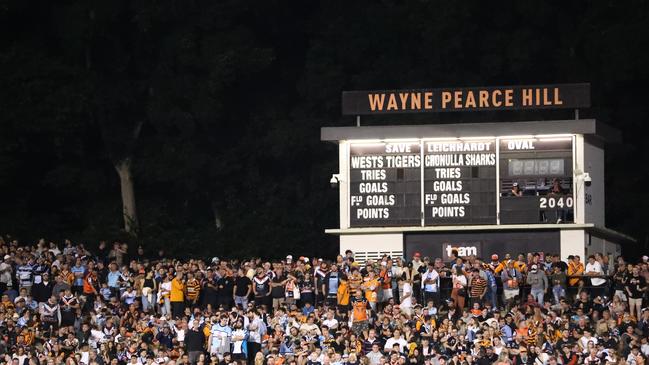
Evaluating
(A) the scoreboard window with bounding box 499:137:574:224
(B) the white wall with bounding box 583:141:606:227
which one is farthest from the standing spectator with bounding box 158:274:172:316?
(B) the white wall with bounding box 583:141:606:227

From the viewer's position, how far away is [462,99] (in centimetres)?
4494

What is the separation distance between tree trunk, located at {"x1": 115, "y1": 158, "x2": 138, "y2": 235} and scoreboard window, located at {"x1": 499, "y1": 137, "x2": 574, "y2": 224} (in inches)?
626

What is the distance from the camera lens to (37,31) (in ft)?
193

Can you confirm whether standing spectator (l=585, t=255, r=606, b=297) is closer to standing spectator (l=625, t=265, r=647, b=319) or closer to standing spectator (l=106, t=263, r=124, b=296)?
standing spectator (l=625, t=265, r=647, b=319)

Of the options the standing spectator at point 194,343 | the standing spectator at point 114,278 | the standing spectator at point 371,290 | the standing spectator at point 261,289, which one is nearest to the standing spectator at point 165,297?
the standing spectator at point 114,278

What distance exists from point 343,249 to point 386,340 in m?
6.22

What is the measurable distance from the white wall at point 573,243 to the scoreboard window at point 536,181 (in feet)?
1.04

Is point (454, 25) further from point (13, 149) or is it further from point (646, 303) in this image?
point (646, 303)

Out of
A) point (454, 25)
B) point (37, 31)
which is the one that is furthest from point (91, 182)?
point (454, 25)

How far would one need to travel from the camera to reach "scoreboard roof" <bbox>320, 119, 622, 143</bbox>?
4438 centimetres

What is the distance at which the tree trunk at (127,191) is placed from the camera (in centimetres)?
5759

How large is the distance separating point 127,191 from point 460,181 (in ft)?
51.6

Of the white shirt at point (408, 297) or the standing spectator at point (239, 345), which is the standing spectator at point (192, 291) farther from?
the white shirt at point (408, 297)

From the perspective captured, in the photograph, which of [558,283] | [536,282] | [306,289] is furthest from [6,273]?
[558,283]
